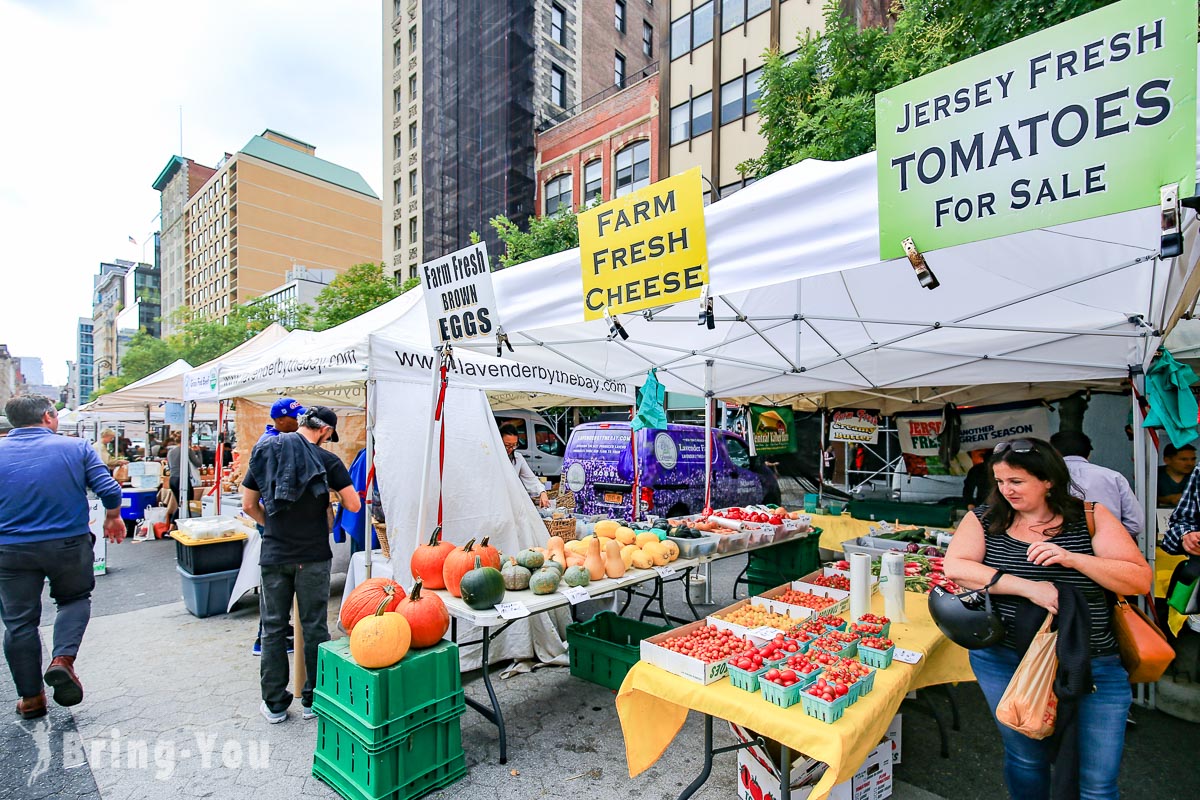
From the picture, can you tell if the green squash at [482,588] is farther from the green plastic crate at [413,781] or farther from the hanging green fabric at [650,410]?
the hanging green fabric at [650,410]

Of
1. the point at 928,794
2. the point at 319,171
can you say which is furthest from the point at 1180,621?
the point at 319,171

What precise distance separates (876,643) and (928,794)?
977 mm

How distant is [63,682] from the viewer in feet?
12.0

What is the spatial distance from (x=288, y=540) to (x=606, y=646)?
7.35ft

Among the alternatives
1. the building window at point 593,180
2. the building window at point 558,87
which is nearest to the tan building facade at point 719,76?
the building window at point 593,180

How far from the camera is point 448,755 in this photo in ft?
10.0

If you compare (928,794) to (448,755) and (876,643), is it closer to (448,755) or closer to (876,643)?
(876,643)

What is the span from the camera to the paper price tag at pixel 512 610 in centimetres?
316

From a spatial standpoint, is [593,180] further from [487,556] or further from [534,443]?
[487,556]

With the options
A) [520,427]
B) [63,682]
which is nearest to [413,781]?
[63,682]

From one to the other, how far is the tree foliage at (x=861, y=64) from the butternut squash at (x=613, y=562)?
20.2 ft

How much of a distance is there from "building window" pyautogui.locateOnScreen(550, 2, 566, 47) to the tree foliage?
70.8 ft

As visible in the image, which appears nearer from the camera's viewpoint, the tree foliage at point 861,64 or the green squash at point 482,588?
the green squash at point 482,588

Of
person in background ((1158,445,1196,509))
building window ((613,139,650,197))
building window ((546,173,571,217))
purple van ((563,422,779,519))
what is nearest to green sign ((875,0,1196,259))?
person in background ((1158,445,1196,509))
